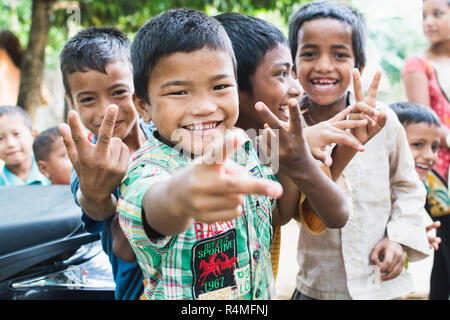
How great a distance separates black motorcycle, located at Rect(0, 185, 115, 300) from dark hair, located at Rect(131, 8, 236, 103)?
2.66ft

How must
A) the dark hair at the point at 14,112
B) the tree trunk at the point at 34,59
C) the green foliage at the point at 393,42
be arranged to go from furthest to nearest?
the green foliage at the point at 393,42 → the tree trunk at the point at 34,59 → the dark hair at the point at 14,112

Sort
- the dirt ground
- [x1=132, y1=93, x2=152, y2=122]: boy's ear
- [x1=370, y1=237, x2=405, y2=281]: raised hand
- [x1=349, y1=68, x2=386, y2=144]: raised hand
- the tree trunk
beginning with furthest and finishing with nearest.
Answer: the tree trunk → the dirt ground → [x1=370, y1=237, x2=405, y2=281]: raised hand → [x1=349, y1=68, x2=386, y2=144]: raised hand → [x1=132, y1=93, x2=152, y2=122]: boy's ear

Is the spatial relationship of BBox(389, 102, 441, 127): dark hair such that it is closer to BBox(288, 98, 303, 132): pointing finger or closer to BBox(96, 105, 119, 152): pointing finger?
BBox(288, 98, 303, 132): pointing finger

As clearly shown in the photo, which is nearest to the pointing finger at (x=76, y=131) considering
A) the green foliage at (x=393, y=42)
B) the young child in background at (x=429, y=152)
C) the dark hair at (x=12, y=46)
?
the young child in background at (x=429, y=152)

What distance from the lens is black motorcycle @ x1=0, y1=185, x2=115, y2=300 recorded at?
1.65 m

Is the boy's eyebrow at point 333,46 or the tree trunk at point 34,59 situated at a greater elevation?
the tree trunk at point 34,59

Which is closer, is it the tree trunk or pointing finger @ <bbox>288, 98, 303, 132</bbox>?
pointing finger @ <bbox>288, 98, 303, 132</bbox>

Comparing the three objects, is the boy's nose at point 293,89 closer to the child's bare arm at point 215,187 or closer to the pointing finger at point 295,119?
the pointing finger at point 295,119

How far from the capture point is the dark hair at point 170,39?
119cm

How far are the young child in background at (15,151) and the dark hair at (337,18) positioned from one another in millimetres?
2173

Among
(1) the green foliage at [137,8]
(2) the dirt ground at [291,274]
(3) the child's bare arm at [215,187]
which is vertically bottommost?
(2) the dirt ground at [291,274]

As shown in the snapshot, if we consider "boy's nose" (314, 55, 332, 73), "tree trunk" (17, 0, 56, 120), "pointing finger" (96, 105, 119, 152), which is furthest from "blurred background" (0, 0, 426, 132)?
"pointing finger" (96, 105, 119, 152)

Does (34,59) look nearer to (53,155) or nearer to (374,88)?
(53,155)
